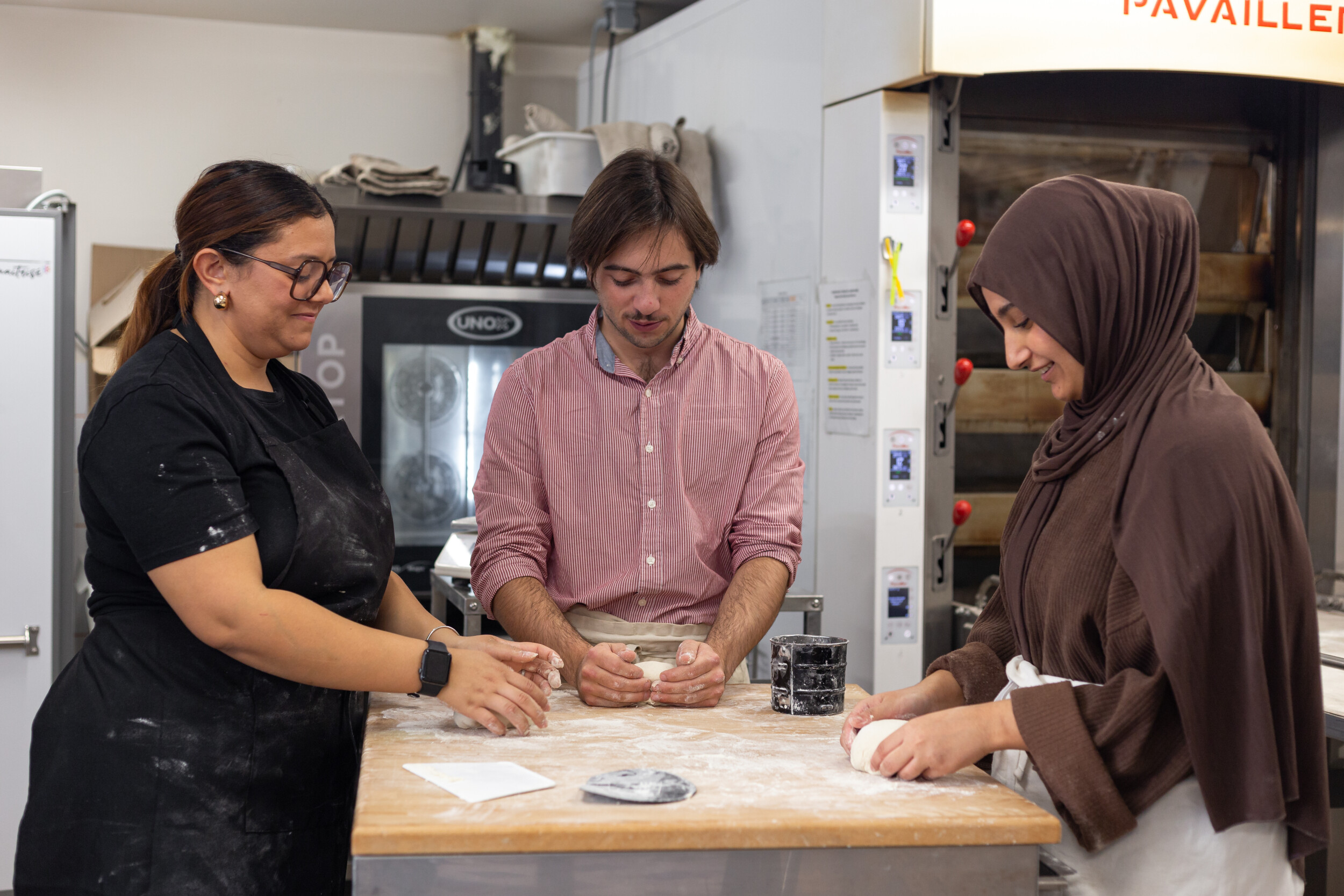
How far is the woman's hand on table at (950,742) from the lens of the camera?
124 centimetres

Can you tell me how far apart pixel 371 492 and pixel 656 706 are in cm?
53

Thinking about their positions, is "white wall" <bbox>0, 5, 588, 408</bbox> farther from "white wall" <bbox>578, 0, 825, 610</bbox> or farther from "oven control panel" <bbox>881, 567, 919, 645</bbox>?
"oven control panel" <bbox>881, 567, 919, 645</bbox>

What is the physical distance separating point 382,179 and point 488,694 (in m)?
2.47

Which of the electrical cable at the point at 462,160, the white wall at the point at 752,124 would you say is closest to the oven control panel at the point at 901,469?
the white wall at the point at 752,124

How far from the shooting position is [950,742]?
1.25 metres

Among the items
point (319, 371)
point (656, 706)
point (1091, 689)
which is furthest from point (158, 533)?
point (319, 371)

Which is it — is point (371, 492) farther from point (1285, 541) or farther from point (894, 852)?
point (1285, 541)

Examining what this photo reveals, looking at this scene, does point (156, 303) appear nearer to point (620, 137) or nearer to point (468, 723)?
point (468, 723)

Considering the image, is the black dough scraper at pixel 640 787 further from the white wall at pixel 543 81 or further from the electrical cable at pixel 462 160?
the white wall at pixel 543 81

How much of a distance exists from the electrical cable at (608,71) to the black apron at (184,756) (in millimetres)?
2747

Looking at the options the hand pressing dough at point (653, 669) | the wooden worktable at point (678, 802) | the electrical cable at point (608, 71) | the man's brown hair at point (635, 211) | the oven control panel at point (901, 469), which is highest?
the electrical cable at point (608, 71)

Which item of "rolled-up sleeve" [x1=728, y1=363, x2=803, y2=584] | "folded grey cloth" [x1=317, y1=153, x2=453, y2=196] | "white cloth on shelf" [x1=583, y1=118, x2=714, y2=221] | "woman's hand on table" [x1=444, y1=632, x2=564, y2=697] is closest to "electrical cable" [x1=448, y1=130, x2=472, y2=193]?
"folded grey cloth" [x1=317, y1=153, x2=453, y2=196]

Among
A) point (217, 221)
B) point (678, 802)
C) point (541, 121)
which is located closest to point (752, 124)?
point (541, 121)

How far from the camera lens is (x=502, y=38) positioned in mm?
4316
